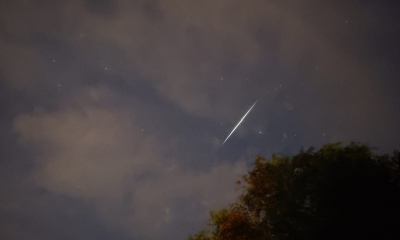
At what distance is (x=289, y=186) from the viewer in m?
27.5

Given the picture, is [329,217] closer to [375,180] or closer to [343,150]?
[375,180]

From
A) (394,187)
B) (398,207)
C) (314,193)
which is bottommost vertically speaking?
(398,207)

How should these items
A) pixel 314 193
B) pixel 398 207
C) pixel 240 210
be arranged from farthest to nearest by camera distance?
pixel 240 210 < pixel 314 193 < pixel 398 207

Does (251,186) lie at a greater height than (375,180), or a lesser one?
greater

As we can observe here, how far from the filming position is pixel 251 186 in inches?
1264

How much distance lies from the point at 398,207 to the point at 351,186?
3.62m

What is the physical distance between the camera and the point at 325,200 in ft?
79.2

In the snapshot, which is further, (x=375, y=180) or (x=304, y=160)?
(x=304, y=160)

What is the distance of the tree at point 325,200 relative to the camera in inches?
910

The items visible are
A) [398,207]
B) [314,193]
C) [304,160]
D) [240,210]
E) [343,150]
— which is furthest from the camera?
[240,210]

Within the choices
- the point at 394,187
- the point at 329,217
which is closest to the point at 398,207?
the point at 394,187

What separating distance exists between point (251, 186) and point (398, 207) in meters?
13.4

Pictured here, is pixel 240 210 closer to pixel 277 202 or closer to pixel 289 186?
pixel 277 202

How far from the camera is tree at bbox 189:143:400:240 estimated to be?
23.1m
